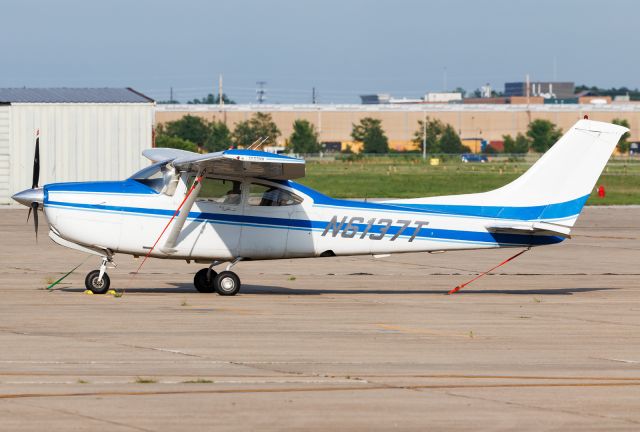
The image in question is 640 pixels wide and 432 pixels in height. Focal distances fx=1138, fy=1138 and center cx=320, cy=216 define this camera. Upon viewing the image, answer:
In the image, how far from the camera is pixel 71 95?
1864 inches

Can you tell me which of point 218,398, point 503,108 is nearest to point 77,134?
point 218,398

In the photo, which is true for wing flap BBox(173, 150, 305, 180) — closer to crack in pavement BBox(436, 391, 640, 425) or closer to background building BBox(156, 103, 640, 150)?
crack in pavement BBox(436, 391, 640, 425)

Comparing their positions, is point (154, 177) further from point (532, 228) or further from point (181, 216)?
point (532, 228)

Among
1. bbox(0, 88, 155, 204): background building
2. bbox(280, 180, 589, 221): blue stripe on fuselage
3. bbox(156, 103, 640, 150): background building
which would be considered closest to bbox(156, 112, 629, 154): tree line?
bbox(156, 103, 640, 150): background building

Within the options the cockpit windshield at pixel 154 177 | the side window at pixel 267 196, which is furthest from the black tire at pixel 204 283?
the cockpit windshield at pixel 154 177

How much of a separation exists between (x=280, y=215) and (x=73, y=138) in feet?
98.2

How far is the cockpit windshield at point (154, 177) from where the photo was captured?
56.6 ft

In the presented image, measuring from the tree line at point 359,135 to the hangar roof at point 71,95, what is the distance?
2774 inches

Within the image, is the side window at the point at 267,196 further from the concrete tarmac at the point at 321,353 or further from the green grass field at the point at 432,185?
the green grass field at the point at 432,185

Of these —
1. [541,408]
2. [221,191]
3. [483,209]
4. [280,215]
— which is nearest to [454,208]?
[483,209]

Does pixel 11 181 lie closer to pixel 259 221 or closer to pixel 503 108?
pixel 259 221

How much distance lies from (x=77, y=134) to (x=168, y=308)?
103ft

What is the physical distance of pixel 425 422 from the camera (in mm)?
8539

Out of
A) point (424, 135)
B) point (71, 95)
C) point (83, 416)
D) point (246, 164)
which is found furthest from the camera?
point (424, 135)
